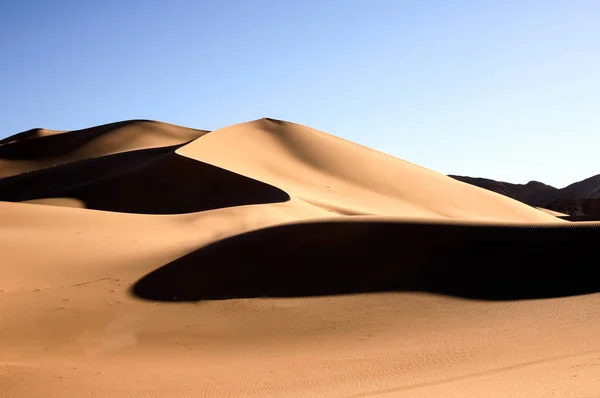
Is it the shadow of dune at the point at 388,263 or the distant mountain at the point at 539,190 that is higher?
the distant mountain at the point at 539,190

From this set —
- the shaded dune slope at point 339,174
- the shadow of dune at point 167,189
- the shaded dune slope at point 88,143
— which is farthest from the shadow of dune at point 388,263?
the shaded dune slope at point 88,143

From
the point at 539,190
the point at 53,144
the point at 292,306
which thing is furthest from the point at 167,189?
the point at 539,190

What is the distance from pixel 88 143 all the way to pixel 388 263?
39661 millimetres

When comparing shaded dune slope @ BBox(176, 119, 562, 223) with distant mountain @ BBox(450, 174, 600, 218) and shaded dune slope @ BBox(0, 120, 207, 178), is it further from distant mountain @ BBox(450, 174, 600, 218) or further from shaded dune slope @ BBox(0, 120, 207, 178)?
distant mountain @ BBox(450, 174, 600, 218)

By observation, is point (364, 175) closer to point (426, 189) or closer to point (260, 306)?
point (426, 189)

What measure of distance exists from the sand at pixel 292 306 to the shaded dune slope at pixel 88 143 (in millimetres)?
28203

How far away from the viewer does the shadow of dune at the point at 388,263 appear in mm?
10312

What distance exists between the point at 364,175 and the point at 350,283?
74.0 feet

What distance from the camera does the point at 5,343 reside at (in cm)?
846

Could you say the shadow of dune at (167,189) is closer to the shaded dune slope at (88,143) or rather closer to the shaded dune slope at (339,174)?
the shaded dune slope at (339,174)

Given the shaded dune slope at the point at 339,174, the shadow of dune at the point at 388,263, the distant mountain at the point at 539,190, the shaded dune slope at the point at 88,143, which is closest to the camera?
the shadow of dune at the point at 388,263

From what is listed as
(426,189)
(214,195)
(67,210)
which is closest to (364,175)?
(426,189)

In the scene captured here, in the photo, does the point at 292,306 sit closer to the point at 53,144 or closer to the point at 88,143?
the point at 88,143

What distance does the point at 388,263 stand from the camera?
11.3 metres
